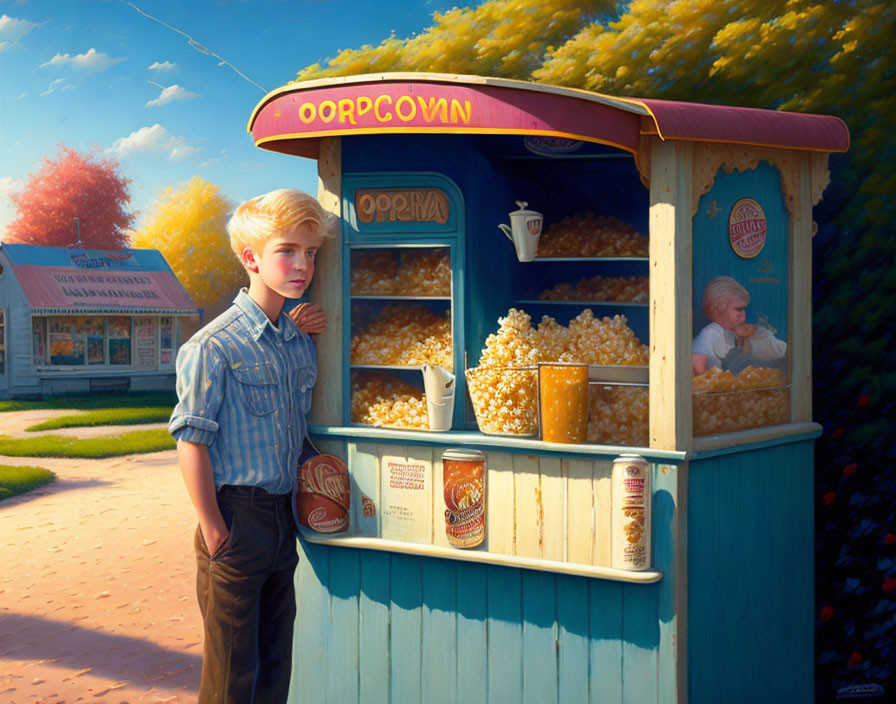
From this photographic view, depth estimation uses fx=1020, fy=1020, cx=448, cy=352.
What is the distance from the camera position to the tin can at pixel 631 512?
13.7 feet

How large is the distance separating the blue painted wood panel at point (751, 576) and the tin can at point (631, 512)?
263 millimetres

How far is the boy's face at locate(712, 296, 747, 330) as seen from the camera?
4730 mm

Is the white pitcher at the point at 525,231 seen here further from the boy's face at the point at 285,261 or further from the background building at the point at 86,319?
the background building at the point at 86,319

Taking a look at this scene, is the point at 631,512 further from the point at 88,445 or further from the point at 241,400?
the point at 88,445

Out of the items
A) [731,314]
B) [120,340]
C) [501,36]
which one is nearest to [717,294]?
[731,314]

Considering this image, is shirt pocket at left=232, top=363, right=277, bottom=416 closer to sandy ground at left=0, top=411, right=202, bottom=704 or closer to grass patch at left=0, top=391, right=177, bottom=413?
sandy ground at left=0, top=411, right=202, bottom=704

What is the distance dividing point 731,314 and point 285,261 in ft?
6.76

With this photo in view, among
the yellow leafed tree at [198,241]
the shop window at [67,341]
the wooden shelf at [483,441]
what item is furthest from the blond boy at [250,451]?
the yellow leafed tree at [198,241]

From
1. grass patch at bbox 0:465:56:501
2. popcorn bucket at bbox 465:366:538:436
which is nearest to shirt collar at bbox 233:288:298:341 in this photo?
popcorn bucket at bbox 465:366:538:436

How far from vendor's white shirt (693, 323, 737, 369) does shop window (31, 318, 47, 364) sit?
26498 millimetres

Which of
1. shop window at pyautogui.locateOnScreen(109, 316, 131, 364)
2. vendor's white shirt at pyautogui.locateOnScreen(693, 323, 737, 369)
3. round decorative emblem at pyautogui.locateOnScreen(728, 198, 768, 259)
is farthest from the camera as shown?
shop window at pyautogui.locateOnScreen(109, 316, 131, 364)

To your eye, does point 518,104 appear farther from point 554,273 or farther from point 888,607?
point 888,607

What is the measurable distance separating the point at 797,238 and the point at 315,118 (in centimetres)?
246

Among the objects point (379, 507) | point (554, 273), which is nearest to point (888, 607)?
point (554, 273)
